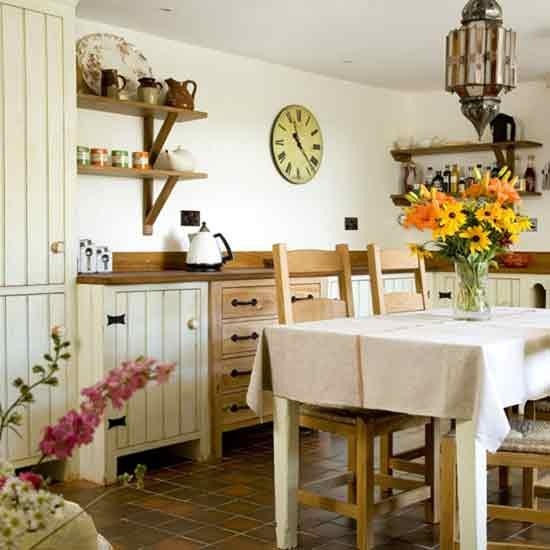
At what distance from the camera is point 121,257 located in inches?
184

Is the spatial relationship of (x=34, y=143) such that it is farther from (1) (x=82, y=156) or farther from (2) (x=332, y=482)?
(2) (x=332, y=482)

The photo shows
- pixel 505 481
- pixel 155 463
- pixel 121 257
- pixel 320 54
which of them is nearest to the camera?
pixel 505 481

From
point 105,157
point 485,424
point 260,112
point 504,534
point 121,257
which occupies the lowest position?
point 504,534

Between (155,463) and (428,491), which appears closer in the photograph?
(428,491)

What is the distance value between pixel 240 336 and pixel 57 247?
3.58ft

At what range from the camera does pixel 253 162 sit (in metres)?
5.48

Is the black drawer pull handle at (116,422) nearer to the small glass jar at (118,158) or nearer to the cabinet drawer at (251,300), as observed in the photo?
the cabinet drawer at (251,300)

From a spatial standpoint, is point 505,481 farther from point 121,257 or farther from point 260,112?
point 260,112

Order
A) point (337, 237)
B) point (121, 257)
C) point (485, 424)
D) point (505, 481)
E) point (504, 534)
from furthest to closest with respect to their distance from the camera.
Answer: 1. point (337, 237)
2. point (121, 257)
3. point (505, 481)
4. point (504, 534)
5. point (485, 424)

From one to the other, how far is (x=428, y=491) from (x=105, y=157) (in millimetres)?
2337

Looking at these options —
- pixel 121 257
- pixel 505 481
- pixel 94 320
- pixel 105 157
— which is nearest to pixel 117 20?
pixel 105 157

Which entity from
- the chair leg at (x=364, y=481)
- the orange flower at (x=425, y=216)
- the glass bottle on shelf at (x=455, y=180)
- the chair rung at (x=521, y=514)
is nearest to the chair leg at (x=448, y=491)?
the chair rung at (x=521, y=514)

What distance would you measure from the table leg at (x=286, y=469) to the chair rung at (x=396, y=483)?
49 centimetres

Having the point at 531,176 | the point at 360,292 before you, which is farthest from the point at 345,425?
the point at 531,176
